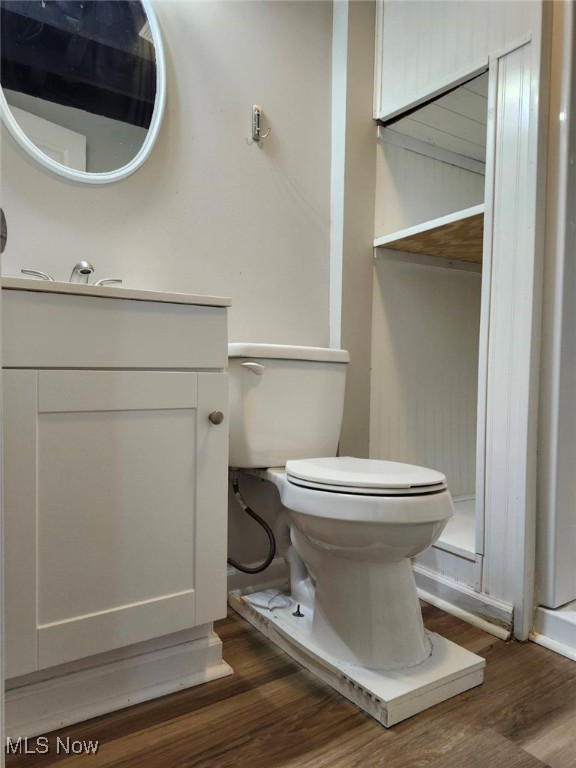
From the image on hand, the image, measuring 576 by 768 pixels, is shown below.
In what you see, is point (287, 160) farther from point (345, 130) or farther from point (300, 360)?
point (300, 360)

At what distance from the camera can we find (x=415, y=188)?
1865mm

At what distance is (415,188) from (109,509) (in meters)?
1.51

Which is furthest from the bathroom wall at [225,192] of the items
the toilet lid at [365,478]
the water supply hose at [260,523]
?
the toilet lid at [365,478]

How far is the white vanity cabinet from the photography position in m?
0.90

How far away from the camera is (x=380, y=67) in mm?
1755

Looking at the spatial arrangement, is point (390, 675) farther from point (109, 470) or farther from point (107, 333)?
point (107, 333)

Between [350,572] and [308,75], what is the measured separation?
1537mm

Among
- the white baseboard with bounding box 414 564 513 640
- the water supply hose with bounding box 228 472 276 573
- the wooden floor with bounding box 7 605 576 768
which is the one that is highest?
the water supply hose with bounding box 228 472 276 573

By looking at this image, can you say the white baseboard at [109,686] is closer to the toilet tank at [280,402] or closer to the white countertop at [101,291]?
the toilet tank at [280,402]

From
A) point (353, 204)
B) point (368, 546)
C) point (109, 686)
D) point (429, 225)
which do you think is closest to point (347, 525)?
point (368, 546)

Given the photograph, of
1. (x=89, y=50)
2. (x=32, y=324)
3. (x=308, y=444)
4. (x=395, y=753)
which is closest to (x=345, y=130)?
(x=89, y=50)

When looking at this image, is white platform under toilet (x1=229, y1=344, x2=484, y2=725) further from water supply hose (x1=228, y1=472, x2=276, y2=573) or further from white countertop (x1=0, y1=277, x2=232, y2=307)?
white countertop (x1=0, y1=277, x2=232, y2=307)

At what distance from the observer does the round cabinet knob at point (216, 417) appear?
1.08 metres

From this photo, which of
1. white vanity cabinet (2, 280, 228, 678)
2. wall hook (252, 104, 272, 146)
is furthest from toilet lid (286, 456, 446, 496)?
wall hook (252, 104, 272, 146)
